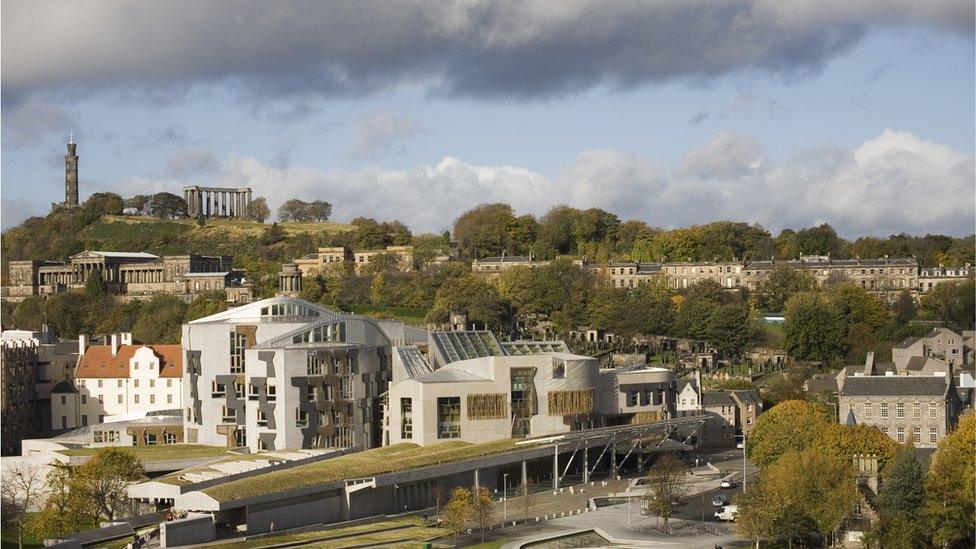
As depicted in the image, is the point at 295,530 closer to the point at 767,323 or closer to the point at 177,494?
the point at 177,494

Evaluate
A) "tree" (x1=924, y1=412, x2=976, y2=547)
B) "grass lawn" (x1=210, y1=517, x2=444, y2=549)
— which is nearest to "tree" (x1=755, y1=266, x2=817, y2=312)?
"tree" (x1=924, y1=412, x2=976, y2=547)

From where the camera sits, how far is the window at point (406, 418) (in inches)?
3578

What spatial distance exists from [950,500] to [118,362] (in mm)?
70112

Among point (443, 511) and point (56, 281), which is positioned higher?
point (56, 281)

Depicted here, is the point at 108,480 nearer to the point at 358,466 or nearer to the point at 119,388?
the point at 358,466

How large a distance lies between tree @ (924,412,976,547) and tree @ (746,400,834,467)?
12.0 m

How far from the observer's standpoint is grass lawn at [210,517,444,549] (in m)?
68.6

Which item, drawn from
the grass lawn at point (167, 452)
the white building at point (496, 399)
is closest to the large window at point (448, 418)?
the white building at point (496, 399)

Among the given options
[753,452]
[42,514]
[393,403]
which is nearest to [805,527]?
[753,452]

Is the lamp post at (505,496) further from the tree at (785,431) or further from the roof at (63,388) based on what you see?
the roof at (63,388)

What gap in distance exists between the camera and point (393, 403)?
9156 cm

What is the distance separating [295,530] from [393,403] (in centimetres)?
1935

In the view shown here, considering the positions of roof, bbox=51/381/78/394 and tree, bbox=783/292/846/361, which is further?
tree, bbox=783/292/846/361

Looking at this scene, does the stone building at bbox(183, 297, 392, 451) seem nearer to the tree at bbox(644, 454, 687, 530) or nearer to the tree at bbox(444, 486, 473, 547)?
the tree at bbox(644, 454, 687, 530)
